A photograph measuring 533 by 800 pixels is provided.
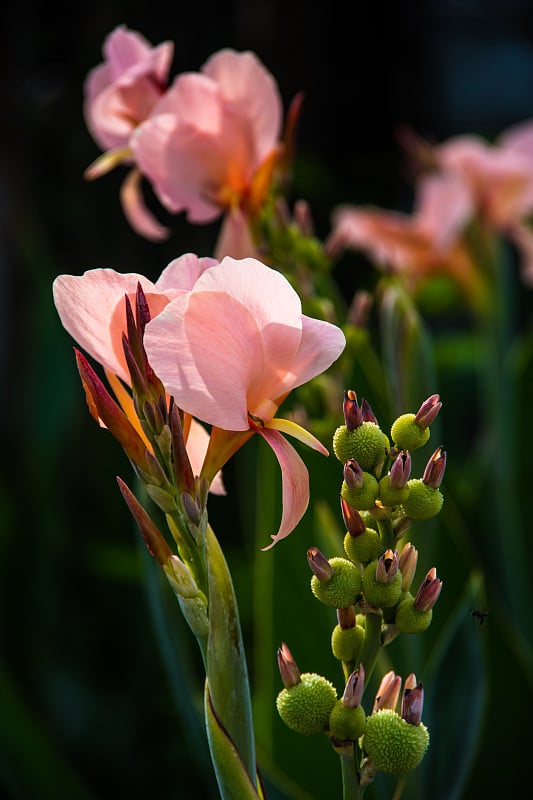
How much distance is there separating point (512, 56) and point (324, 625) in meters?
1.87

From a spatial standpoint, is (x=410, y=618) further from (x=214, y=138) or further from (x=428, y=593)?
(x=214, y=138)

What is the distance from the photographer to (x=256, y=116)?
0.53m

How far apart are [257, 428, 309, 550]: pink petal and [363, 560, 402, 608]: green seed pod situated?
3cm

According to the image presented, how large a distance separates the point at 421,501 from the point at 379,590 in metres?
0.03

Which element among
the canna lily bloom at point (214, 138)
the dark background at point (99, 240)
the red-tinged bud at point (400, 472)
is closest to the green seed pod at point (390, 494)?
the red-tinged bud at point (400, 472)

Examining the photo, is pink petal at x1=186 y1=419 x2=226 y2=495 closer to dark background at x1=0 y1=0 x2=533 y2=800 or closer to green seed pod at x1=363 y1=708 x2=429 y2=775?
green seed pod at x1=363 y1=708 x2=429 y2=775

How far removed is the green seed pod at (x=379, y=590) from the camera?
302 mm

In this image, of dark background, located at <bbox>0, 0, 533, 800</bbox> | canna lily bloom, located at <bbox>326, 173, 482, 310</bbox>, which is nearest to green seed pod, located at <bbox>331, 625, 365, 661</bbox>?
dark background, located at <bbox>0, 0, 533, 800</bbox>

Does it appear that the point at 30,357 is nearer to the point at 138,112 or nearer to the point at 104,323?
the point at 138,112

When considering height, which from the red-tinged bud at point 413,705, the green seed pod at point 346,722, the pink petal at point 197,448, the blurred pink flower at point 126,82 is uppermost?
the blurred pink flower at point 126,82

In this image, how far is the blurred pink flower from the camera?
19.9 inches

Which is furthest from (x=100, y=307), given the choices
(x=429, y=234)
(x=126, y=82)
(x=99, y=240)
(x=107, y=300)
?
(x=99, y=240)

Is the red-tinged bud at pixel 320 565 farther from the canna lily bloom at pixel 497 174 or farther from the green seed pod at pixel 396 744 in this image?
the canna lily bloom at pixel 497 174

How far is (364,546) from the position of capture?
1.01 ft
